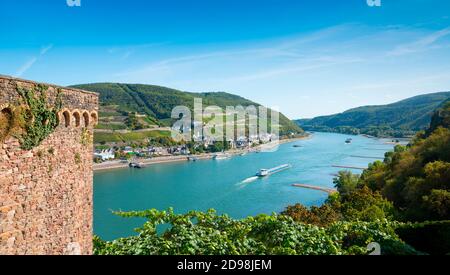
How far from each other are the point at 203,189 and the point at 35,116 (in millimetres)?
36410

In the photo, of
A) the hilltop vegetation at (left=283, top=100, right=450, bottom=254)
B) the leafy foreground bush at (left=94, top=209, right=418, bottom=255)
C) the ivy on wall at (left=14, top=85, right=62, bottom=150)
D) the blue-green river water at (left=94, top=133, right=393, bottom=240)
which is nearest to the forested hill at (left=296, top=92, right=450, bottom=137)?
the blue-green river water at (left=94, top=133, right=393, bottom=240)

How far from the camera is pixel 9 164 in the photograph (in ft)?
13.5

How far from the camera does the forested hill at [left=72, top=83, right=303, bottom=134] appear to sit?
87000 mm

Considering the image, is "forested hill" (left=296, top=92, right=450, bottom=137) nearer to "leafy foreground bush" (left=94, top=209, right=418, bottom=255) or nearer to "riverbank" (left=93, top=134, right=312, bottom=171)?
"riverbank" (left=93, top=134, right=312, bottom=171)

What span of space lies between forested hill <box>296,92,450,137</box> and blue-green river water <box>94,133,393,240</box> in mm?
68598

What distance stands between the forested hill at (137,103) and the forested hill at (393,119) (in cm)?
3361

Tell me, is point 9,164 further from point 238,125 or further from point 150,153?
point 238,125

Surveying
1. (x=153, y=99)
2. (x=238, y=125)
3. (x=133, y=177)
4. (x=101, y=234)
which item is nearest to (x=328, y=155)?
(x=238, y=125)

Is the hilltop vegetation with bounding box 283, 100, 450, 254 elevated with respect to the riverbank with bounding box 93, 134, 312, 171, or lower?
elevated

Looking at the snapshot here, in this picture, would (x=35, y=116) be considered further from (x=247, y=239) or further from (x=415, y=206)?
(x=415, y=206)

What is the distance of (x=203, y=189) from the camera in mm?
40375

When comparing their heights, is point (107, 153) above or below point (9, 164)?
below
